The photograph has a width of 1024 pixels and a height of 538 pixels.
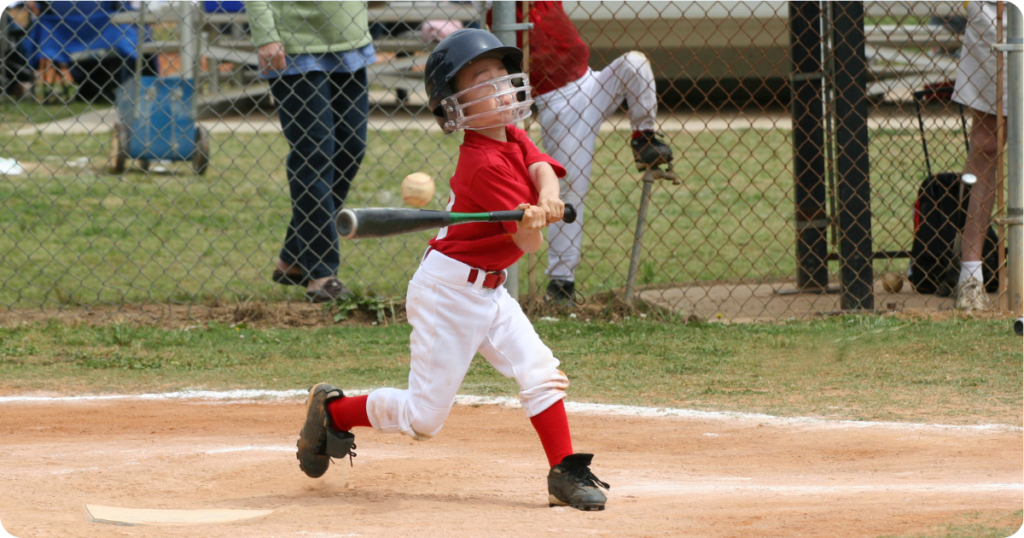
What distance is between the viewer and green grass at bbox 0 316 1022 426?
13.7ft

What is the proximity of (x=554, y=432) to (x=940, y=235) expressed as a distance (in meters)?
4.04

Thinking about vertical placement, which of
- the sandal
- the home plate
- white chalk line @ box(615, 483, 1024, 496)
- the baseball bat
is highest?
the baseball bat

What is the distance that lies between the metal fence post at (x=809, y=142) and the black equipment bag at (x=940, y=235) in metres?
0.56

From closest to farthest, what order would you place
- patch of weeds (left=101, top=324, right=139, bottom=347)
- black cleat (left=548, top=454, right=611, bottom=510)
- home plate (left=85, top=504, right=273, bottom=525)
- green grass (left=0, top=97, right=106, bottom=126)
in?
home plate (left=85, top=504, right=273, bottom=525) < black cleat (left=548, top=454, right=611, bottom=510) < patch of weeds (left=101, top=324, right=139, bottom=347) < green grass (left=0, top=97, right=106, bottom=126)

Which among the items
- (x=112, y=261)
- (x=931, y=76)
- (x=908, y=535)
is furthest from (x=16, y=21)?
(x=908, y=535)

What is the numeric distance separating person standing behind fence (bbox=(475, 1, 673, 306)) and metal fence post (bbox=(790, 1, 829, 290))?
1.00 metres

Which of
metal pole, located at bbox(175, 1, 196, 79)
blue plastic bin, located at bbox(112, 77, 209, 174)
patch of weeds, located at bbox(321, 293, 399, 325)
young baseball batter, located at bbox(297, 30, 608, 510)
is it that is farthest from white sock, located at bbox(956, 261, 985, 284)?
metal pole, located at bbox(175, 1, 196, 79)

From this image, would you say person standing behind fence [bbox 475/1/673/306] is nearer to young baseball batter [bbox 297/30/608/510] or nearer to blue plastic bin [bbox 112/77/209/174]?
young baseball batter [bbox 297/30/608/510]

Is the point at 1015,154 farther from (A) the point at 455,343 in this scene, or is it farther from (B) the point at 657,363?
(A) the point at 455,343

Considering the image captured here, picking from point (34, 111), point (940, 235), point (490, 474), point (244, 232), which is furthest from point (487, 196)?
point (34, 111)

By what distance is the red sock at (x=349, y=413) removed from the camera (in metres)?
3.17

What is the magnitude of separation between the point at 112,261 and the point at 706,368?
14.6 ft

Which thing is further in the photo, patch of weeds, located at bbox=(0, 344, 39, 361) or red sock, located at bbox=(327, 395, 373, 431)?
patch of weeds, located at bbox=(0, 344, 39, 361)

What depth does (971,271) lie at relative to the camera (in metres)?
5.73
